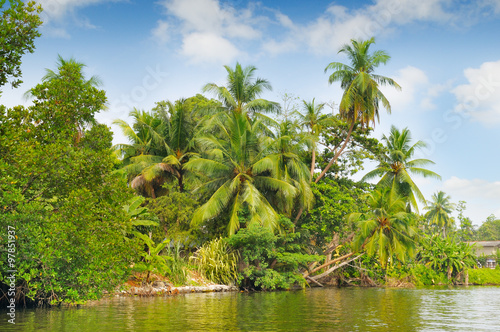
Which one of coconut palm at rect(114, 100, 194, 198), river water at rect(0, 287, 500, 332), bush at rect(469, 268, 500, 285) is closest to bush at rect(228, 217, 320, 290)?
coconut palm at rect(114, 100, 194, 198)

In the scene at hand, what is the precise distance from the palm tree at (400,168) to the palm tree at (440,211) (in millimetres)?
40688

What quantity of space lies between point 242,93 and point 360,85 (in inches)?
308

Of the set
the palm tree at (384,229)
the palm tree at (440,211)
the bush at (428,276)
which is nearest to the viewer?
the palm tree at (384,229)

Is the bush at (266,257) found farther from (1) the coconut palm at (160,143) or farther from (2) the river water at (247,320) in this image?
(2) the river water at (247,320)

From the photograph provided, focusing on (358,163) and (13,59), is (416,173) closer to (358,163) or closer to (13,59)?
(358,163)

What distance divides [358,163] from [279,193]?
817cm

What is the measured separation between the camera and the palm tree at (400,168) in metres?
31.6

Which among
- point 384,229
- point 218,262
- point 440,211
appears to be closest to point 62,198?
point 218,262

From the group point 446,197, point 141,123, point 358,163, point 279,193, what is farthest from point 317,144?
point 446,197

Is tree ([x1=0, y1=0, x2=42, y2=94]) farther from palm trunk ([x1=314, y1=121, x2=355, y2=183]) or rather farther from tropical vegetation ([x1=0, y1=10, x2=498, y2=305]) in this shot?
palm trunk ([x1=314, y1=121, x2=355, y2=183])

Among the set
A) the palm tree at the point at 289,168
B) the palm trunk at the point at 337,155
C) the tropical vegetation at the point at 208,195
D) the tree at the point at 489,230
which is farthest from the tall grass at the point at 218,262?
the tree at the point at 489,230

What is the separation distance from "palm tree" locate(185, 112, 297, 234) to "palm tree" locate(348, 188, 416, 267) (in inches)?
210

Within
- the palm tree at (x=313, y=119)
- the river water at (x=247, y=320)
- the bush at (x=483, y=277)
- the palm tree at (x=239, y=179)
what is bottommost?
the bush at (x=483, y=277)

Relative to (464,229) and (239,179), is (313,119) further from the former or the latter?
(464,229)
